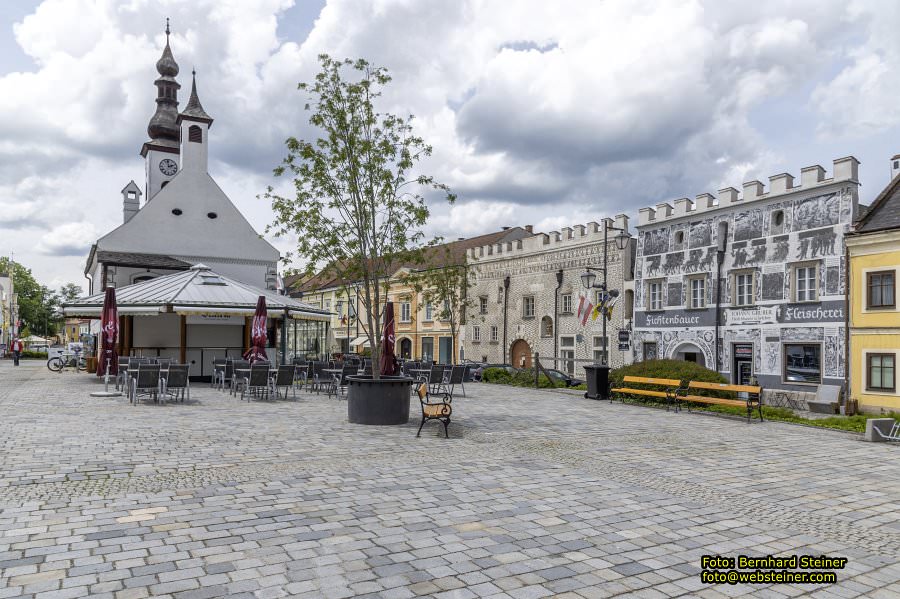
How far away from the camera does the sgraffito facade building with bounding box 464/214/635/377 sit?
34344 millimetres

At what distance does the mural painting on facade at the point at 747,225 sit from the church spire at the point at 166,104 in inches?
1360

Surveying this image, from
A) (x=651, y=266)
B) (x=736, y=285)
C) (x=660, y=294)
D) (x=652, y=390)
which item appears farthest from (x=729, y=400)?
(x=651, y=266)

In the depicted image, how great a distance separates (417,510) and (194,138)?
1359 inches

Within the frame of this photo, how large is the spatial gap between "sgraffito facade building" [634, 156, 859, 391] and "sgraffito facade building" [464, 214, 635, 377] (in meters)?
1.85

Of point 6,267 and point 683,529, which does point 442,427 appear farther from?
point 6,267

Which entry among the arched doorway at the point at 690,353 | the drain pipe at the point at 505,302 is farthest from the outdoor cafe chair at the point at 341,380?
the drain pipe at the point at 505,302

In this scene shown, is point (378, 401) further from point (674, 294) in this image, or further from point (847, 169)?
point (674, 294)

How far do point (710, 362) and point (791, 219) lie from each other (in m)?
6.95

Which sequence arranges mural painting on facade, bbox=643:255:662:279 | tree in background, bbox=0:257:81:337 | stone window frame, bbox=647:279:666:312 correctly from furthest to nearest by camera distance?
tree in background, bbox=0:257:81:337 < mural painting on facade, bbox=643:255:662:279 < stone window frame, bbox=647:279:666:312

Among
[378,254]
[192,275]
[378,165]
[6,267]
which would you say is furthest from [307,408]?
[6,267]

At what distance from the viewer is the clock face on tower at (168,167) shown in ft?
139

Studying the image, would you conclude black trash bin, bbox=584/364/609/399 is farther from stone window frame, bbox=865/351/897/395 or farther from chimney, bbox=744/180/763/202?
chimney, bbox=744/180/763/202

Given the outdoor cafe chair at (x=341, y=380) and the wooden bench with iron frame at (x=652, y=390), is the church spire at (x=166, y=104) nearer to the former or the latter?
the outdoor cafe chair at (x=341, y=380)

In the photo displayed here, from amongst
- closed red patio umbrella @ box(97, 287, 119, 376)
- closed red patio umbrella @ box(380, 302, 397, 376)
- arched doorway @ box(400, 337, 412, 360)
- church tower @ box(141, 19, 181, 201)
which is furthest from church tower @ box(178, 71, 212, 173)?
closed red patio umbrella @ box(380, 302, 397, 376)
